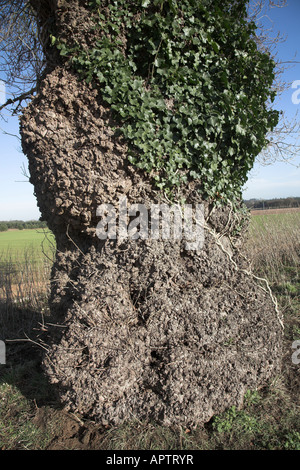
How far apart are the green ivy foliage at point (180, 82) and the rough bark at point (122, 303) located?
152 mm

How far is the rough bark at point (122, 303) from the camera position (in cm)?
242

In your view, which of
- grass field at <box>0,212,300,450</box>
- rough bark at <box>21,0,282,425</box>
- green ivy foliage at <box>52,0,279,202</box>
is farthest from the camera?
green ivy foliage at <box>52,0,279,202</box>

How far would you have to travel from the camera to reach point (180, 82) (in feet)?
8.94

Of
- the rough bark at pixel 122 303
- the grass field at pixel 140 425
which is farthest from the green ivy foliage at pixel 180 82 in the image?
the grass field at pixel 140 425

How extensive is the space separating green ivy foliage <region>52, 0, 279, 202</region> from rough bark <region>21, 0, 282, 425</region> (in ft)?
0.50

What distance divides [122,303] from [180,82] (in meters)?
2.03

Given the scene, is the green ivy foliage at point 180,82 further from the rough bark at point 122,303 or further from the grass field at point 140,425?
the grass field at point 140,425

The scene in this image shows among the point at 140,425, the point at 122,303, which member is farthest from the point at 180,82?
the point at 140,425

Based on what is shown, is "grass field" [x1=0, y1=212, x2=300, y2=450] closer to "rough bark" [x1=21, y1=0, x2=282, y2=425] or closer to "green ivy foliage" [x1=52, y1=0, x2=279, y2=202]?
"rough bark" [x1=21, y1=0, x2=282, y2=425]

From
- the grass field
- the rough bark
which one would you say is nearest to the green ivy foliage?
the rough bark

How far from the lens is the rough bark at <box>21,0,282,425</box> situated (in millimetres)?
2420

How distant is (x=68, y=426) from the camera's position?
7.96ft

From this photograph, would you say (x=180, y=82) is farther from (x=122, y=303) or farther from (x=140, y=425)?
(x=140, y=425)

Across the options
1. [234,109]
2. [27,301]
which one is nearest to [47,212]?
[234,109]
